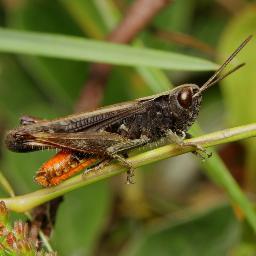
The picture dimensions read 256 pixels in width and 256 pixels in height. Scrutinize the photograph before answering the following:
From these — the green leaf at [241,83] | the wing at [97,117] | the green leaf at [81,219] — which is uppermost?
the green leaf at [241,83]

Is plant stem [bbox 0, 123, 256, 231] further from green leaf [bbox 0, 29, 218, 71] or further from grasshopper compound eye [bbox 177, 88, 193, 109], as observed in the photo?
green leaf [bbox 0, 29, 218, 71]

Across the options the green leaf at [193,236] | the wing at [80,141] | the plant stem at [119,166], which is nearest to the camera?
the plant stem at [119,166]

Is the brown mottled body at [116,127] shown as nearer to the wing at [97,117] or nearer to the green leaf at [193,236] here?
the wing at [97,117]

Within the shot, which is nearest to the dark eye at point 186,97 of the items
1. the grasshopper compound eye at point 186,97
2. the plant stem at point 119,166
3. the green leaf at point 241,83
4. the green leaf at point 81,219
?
the grasshopper compound eye at point 186,97

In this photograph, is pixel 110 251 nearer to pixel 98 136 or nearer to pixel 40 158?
pixel 40 158

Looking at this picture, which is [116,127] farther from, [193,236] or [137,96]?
[137,96]

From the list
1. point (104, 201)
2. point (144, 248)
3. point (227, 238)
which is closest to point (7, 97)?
point (104, 201)

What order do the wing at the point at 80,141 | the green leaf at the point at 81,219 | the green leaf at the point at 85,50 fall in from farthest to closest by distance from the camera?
the green leaf at the point at 81,219
the green leaf at the point at 85,50
the wing at the point at 80,141
